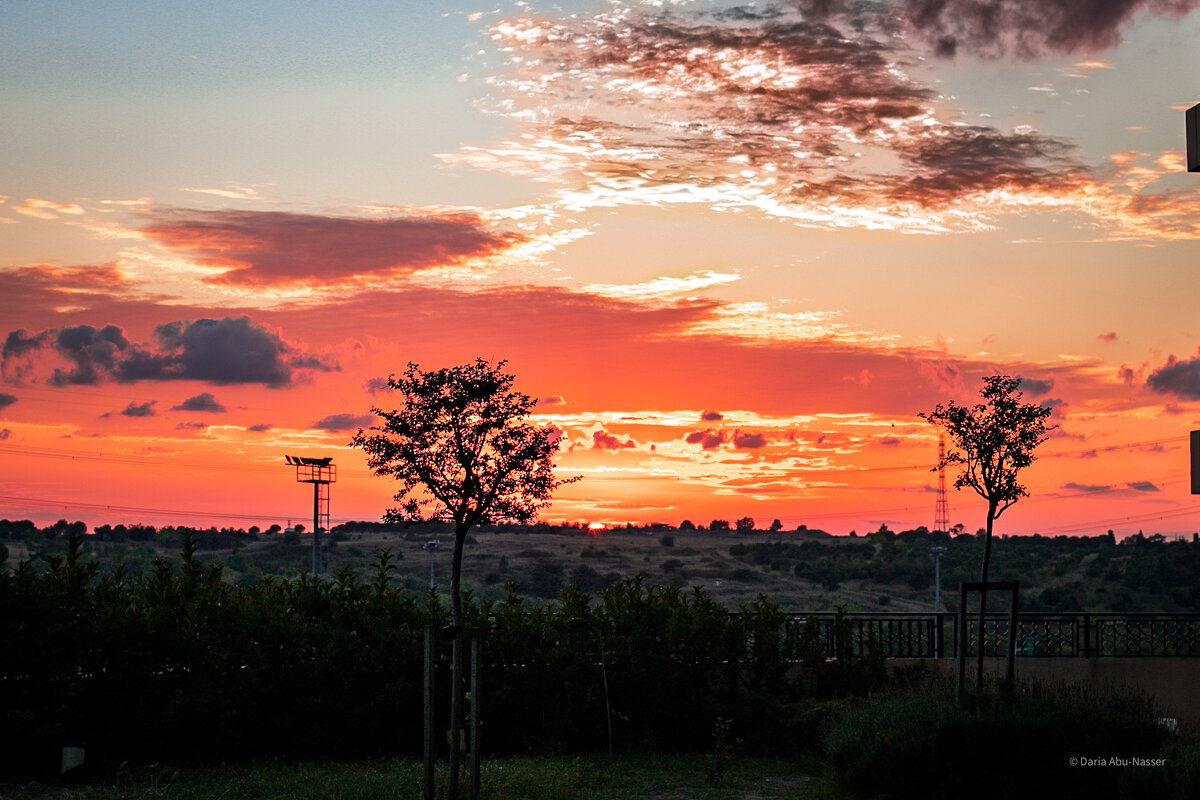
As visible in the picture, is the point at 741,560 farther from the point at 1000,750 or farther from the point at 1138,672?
the point at 1000,750

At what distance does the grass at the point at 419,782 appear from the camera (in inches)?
Result: 500

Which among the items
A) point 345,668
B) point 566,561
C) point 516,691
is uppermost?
point 345,668

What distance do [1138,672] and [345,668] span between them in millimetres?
14620

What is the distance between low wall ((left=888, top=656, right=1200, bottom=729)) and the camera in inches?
806

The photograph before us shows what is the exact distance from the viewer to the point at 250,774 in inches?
555

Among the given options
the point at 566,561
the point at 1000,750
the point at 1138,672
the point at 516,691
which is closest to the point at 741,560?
the point at 566,561

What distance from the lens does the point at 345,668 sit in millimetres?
15961

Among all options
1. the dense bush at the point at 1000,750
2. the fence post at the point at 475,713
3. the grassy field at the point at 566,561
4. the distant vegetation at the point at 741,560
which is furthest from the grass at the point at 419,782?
the grassy field at the point at 566,561

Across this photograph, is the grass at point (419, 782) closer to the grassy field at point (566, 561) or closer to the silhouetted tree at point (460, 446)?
the silhouetted tree at point (460, 446)

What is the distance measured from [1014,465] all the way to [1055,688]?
4.88 metres

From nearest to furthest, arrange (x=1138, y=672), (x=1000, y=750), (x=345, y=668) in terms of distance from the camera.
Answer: (x=1000, y=750) → (x=345, y=668) → (x=1138, y=672)

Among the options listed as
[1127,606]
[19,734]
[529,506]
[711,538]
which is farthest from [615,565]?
[19,734]

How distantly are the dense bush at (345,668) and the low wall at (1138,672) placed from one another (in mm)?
4015

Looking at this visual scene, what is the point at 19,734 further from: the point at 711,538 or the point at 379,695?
the point at 711,538
